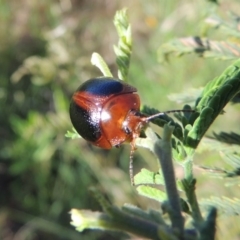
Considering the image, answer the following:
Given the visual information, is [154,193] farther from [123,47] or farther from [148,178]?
[123,47]

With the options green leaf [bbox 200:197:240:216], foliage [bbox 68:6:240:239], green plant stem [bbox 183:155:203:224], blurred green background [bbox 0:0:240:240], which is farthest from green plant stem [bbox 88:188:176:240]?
blurred green background [bbox 0:0:240:240]

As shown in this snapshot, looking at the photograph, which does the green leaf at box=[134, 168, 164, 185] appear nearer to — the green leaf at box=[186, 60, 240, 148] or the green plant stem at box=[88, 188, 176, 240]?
the green leaf at box=[186, 60, 240, 148]

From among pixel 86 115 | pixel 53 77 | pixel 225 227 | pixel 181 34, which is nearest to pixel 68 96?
pixel 53 77

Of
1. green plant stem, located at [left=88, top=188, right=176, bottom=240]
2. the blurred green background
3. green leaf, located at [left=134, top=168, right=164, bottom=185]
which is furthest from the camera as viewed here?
the blurred green background

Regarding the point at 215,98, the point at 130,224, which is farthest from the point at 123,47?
the point at 130,224

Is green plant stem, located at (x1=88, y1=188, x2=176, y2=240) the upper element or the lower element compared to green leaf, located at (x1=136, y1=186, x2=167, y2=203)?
upper

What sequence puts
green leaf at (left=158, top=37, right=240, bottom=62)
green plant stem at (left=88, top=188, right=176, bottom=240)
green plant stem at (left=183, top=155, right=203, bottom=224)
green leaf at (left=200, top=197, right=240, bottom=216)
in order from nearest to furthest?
1. green plant stem at (left=88, top=188, right=176, bottom=240)
2. green plant stem at (left=183, top=155, right=203, bottom=224)
3. green leaf at (left=200, top=197, right=240, bottom=216)
4. green leaf at (left=158, top=37, right=240, bottom=62)
